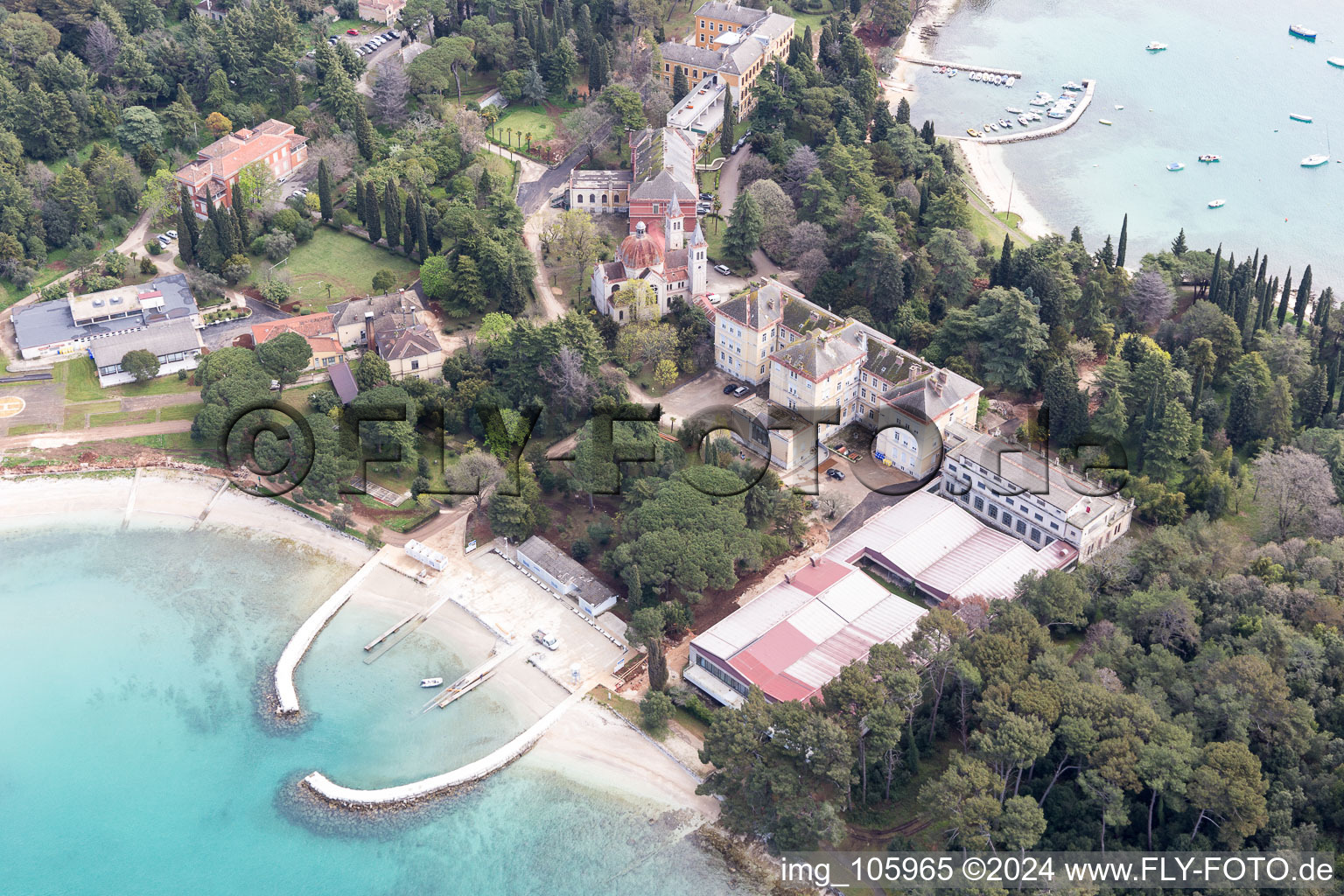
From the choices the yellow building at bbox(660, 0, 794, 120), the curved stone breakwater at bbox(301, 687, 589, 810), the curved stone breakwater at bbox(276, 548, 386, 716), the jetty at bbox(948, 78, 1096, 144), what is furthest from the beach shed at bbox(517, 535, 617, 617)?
the jetty at bbox(948, 78, 1096, 144)

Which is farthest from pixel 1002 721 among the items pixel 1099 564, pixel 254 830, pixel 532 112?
pixel 532 112

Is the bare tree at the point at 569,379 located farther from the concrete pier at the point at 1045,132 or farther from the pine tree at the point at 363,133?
the concrete pier at the point at 1045,132

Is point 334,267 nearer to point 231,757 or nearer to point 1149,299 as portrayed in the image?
point 231,757

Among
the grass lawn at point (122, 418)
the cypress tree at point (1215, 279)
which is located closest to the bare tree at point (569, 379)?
the grass lawn at point (122, 418)

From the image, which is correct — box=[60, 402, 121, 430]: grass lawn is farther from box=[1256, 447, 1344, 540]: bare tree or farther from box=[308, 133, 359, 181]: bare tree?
box=[1256, 447, 1344, 540]: bare tree

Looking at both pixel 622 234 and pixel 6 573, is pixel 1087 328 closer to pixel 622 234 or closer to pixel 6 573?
pixel 622 234

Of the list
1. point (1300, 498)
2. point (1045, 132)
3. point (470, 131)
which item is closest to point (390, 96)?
point (470, 131)
